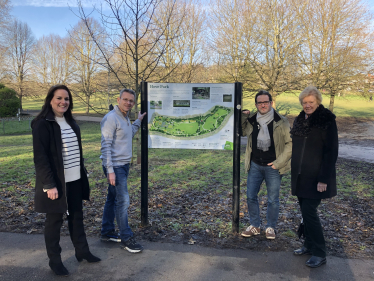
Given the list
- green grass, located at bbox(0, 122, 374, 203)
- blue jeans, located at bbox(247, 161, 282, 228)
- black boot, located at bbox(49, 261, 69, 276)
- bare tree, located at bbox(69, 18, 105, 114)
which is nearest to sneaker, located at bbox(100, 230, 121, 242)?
black boot, located at bbox(49, 261, 69, 276)

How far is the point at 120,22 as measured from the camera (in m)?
6.72

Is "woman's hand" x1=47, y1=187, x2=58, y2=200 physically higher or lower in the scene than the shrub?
lower

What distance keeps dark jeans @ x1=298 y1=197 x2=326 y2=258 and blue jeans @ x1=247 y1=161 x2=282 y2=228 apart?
Result: 0.51m

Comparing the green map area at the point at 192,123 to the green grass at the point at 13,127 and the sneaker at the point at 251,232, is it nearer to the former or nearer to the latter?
the sneaker at the point at 251,232

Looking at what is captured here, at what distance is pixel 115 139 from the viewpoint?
138 inches

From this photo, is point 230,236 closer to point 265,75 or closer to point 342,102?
point 265,75

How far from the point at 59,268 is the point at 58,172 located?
101 centimetres

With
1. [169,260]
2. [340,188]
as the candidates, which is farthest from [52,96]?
[340,188]

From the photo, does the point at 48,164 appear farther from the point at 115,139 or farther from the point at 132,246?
the point at 132,246

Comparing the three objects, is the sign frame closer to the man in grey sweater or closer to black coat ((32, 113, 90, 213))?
the man in grey sweater

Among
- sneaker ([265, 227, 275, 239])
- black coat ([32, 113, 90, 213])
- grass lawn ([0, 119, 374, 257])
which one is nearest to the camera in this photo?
black coat ([32, 113, 90, 213])

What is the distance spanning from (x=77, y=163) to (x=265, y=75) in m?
14.2

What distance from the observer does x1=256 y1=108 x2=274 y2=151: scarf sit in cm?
371

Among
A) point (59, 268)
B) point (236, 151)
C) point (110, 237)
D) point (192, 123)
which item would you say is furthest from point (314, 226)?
point (59, 268)
